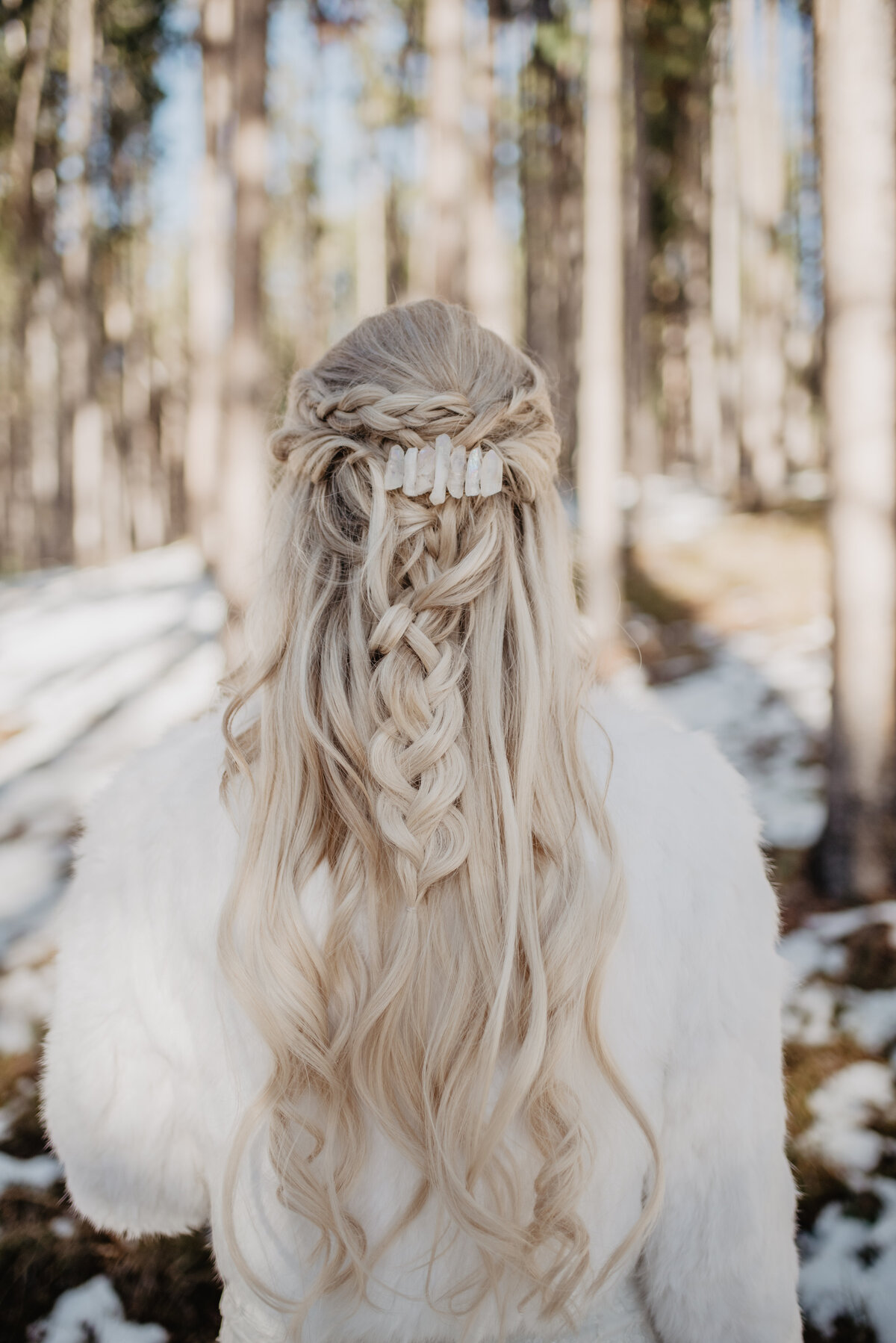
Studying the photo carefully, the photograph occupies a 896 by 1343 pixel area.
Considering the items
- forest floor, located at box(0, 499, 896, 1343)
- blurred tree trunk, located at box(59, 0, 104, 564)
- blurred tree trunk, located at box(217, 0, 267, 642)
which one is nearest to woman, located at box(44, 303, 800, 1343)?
forest floor, located at box(0, 499, 896, 1343)

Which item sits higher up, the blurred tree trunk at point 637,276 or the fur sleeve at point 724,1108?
the blurred tree trunk at point 637,276

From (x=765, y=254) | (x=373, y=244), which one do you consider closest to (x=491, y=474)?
(x=765, y=254)

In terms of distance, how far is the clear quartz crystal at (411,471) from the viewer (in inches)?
47.1

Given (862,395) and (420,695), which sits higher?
(862,395)

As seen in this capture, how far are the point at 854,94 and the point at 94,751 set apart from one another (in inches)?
243

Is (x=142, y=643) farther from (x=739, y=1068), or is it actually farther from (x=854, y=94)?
(x=739, y=1068)

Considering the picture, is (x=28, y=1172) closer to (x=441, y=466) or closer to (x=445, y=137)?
(x=441, y=466)

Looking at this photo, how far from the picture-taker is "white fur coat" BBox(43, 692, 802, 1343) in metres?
1.24

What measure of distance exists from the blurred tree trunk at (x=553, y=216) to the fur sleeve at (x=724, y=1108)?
13093 millimetres

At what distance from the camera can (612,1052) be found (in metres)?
1.23

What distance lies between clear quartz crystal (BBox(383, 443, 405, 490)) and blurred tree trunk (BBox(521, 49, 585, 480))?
1303cm

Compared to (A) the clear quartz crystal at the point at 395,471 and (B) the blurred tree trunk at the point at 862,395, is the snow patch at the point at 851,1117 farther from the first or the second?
(A) the clear quartz crystal at the point at 395,471

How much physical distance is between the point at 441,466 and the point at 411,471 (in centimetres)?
5

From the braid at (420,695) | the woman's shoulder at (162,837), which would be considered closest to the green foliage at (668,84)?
the braid at (420,695)
